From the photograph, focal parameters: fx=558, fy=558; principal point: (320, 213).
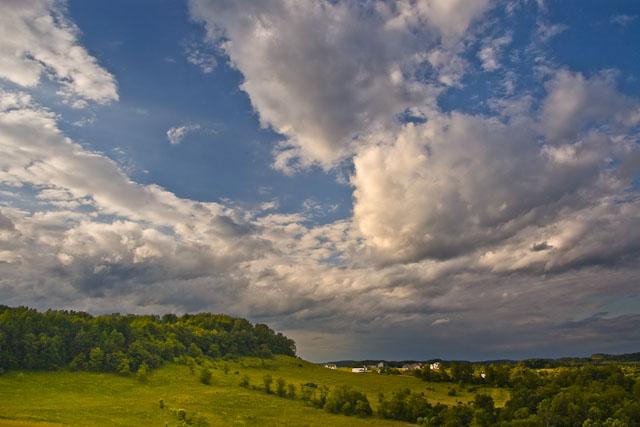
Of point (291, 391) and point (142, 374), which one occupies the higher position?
point (142, 374)

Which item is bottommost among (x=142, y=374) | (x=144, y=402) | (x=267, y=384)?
(x=144, y=402)

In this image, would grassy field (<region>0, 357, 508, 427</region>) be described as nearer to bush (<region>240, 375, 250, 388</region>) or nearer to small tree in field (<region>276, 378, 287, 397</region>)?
bush (<region>240, 375, 250, 388</region>)

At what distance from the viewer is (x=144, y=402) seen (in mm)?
143000

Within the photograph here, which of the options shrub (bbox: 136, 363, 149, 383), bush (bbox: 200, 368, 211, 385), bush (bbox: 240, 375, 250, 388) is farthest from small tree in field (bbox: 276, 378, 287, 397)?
shrub (bbox: 136, 363, 149, 383)

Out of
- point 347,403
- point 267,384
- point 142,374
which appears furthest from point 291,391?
point 142,374

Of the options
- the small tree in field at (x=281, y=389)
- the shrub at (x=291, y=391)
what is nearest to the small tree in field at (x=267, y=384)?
the small tree in field at (x=281, y=389)

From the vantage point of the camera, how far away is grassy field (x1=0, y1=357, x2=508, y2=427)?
120 metres

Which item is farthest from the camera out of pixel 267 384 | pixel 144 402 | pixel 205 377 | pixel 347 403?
pixel 267 384

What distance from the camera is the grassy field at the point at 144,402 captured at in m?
120

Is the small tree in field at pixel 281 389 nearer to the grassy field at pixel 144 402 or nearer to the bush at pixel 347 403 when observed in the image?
the grassy field at pixel 144 402

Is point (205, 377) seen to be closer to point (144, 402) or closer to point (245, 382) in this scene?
point (245, 382)

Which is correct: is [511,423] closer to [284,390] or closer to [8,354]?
[284,390]

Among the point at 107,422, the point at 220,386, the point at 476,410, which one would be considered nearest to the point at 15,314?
the point at 220,386

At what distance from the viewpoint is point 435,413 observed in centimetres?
16650
